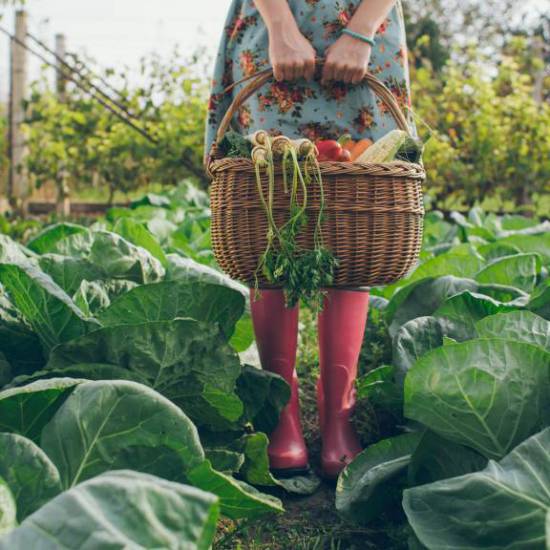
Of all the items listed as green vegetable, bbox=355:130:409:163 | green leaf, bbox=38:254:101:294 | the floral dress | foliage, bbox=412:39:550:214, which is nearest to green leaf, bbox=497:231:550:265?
the floral dress

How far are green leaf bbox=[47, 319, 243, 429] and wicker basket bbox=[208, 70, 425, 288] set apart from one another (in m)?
0.32

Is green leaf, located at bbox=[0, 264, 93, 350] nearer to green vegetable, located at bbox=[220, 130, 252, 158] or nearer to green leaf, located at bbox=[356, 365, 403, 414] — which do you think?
green vegetable, located at bbox=[220, 130, 252, 158]

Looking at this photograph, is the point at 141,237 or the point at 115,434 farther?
the point at 141,237

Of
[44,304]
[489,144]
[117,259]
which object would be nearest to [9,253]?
[117,259]

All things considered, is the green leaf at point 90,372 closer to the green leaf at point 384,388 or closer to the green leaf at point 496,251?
the green leaf at point 384,388

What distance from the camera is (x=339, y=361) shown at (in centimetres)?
230

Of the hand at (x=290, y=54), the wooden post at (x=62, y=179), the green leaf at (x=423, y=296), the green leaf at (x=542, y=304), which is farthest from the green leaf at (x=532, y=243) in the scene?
the wooden post at (x=62, y=179)

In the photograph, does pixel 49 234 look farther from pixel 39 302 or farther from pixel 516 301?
pixel 516 301

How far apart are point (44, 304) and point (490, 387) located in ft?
3.59

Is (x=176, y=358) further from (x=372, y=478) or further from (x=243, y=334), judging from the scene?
(x=243, y=334)

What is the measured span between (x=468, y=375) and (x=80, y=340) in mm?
885

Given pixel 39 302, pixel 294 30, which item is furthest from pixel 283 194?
pixel 39 302

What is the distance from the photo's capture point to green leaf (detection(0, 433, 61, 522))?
118cm

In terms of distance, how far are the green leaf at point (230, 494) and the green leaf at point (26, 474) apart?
0.26 meters
